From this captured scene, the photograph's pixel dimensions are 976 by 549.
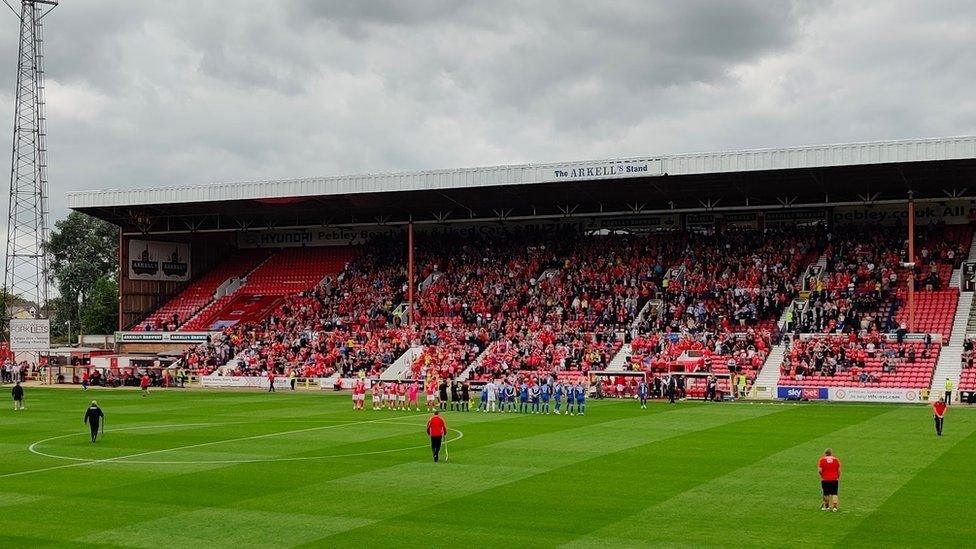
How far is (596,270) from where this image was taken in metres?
68.1

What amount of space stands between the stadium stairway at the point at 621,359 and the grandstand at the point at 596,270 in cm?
Result: 14

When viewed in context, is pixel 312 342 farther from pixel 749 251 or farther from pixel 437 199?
Result: pixel 749 251

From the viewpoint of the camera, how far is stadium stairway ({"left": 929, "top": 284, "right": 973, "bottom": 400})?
49312 millimetres

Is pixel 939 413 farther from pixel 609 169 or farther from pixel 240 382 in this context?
pixel 240 382

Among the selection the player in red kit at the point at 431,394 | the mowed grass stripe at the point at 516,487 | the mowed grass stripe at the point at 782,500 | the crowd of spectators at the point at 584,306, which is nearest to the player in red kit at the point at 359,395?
the player in red kit at the point at 431,394

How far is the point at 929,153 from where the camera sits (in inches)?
2036

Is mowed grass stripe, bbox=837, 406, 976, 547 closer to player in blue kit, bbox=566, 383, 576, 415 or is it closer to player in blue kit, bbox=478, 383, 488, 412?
player in blue kit, bbox=566, 383, 576, 415

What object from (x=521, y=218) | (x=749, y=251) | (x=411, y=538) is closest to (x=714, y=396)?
(x=749, y=251)

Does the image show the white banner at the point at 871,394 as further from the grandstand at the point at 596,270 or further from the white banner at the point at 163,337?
the white banner at the point at 163,337

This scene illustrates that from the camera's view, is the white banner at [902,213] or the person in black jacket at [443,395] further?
the white banner at [902,213]

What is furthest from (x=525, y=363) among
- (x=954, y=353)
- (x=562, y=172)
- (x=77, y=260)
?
(x=77, y=260)

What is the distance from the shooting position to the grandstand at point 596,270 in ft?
180

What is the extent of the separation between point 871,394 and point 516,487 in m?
31.3

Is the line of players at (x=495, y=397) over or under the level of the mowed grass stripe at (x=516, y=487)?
over
